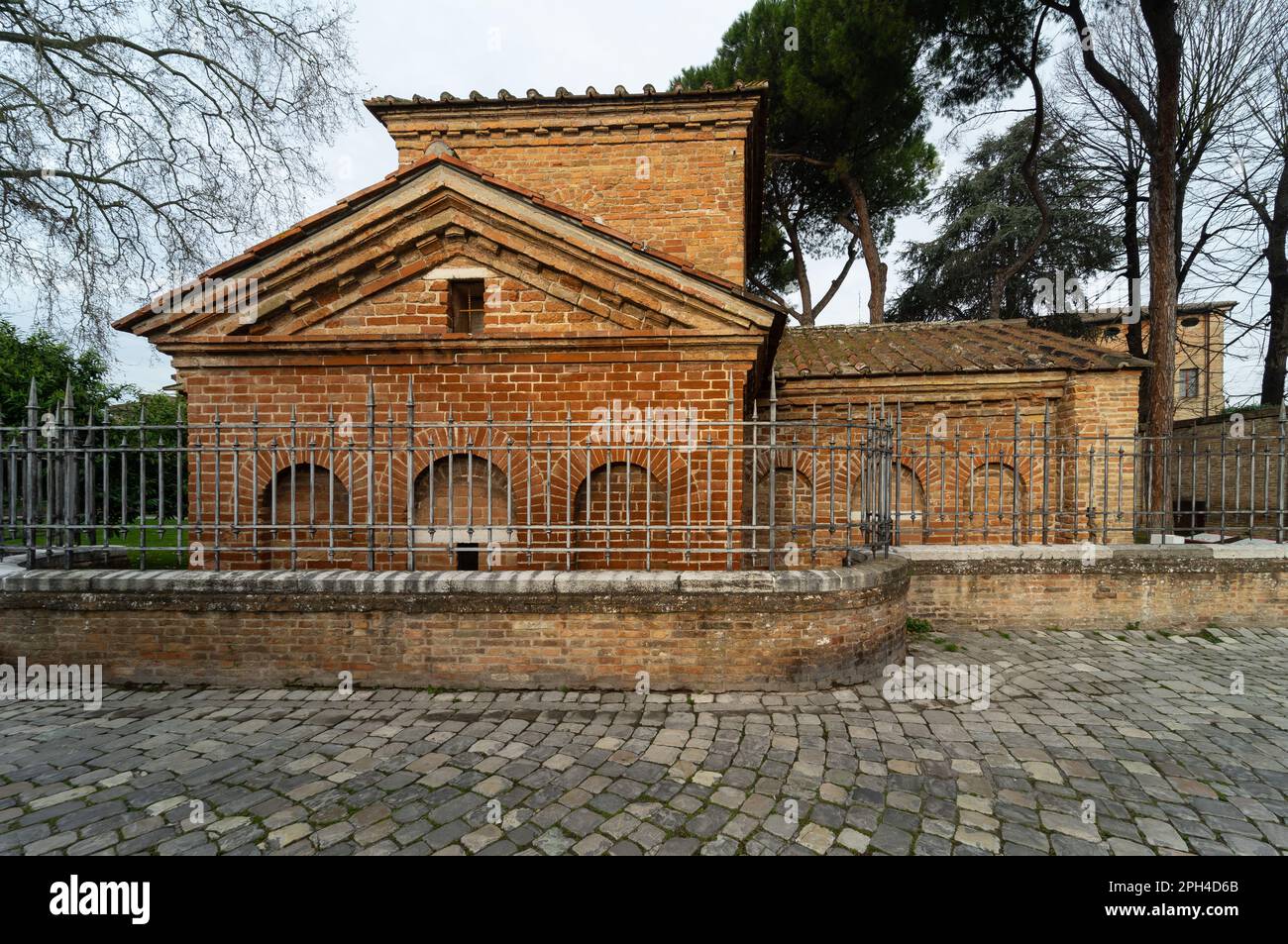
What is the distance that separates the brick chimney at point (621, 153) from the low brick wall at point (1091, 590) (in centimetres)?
588

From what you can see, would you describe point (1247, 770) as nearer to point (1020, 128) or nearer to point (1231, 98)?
point (1231, 98)

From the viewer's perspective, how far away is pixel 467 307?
6840 millimetres

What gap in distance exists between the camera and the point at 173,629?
4.91m

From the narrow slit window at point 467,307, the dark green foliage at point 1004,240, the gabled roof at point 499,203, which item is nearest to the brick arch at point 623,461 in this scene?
the gabled roof at point 499,203

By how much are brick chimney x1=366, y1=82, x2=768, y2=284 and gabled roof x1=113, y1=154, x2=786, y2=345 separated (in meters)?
3.77

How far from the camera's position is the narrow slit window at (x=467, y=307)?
22.0 ft

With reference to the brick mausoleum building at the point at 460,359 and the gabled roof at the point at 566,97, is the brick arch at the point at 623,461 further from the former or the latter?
the gabled roof at the point at 566,97

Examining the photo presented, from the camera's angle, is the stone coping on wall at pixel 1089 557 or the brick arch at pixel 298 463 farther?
the stone coping on wall at pixel 1089 557

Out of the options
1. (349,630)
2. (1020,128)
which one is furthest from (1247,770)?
(1020,128)

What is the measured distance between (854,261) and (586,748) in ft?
63.4

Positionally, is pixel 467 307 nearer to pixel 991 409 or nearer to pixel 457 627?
pixel 457 627

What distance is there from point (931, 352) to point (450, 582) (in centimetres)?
942

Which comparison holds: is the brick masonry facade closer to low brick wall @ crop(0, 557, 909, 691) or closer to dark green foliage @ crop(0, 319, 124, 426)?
low brick wall @ crop(0, 557, 909, 691)

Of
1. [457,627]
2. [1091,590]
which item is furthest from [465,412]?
[1091,590]
